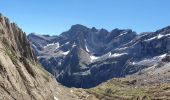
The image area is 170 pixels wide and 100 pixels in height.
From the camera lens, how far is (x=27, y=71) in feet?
419

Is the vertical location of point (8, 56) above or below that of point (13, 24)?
below

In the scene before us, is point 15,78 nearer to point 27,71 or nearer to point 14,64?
point 14,64

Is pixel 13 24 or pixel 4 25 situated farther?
pixel 13 24

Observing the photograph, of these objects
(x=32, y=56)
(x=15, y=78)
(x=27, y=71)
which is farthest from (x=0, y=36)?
(x=32, y=56)

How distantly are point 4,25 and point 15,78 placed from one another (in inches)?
1801

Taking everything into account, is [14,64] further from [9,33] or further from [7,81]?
[9,33]

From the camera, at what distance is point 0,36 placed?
13150 cm

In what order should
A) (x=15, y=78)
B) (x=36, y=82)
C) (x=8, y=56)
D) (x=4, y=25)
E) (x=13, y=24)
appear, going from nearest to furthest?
1. (x=15, y=78)
2. (x=8, y=56)
3. (x=36, y=82)
4. (x=4, y=25)
5. (x=13, y=24)

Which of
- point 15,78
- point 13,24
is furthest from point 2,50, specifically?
point 13,24

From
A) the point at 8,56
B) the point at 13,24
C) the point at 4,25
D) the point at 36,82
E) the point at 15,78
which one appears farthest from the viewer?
the point at 13,24

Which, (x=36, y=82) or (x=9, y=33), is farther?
(x=9, y=33)

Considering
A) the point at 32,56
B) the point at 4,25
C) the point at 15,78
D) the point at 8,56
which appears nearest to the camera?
the point at 15,78

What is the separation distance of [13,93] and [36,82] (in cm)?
2638

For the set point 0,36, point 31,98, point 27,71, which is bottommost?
point 31,98
